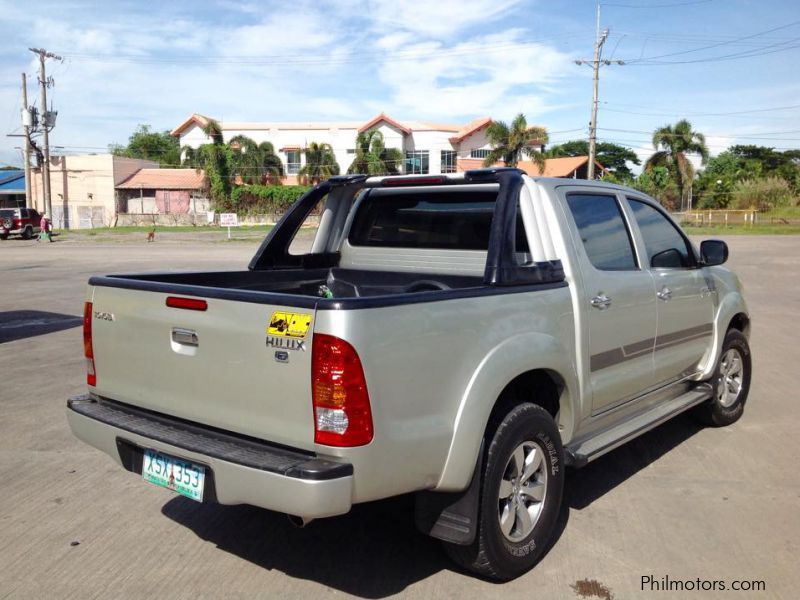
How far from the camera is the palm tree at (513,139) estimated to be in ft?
163

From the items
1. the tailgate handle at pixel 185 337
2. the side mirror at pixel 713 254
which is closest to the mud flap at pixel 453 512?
the tailgate handle at pixel 185 337

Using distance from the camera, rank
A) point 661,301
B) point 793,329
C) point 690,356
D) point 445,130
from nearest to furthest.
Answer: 1. point 661,301
2. point 690,356
3. point 793,329
4. point 445,130

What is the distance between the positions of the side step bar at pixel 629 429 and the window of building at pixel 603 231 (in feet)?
3.06

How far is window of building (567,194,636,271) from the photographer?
4219 millimetres

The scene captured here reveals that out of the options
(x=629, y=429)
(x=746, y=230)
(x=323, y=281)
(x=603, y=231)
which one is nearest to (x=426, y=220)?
(x=323, y=281)

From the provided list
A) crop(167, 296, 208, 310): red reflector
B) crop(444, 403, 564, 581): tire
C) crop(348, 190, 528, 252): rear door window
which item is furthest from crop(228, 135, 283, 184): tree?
crop(444, 403, 564, 581): tire

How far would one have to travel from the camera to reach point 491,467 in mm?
3227

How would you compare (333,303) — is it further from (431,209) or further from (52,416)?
(52,416)

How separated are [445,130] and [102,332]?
66.8 meters

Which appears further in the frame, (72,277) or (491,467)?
(72,277)

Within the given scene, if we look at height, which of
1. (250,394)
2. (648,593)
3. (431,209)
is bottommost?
(648,593)

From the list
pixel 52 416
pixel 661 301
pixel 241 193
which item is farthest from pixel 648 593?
pixel 241 193

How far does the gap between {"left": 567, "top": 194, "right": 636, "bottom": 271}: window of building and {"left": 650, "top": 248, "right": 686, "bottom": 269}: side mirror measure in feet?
0.76

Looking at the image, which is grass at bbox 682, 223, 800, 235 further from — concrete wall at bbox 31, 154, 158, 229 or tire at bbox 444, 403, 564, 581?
concrete wall at bbox 31, 154, 158, 229
